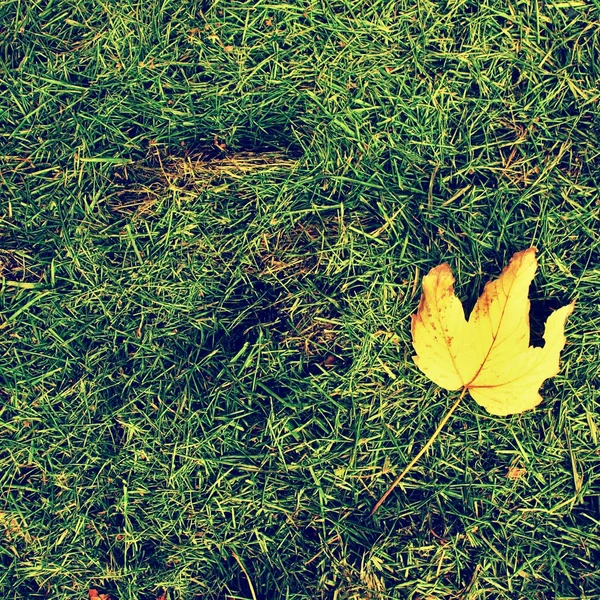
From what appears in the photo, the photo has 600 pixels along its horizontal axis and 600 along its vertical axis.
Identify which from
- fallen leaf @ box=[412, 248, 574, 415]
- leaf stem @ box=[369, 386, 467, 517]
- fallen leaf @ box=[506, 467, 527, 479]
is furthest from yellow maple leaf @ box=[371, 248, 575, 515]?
fallen leaf @ box=[506, 467, 527, 479]

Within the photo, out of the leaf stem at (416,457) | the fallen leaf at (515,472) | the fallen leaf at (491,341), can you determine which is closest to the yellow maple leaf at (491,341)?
the fallen leaf at (491,341)

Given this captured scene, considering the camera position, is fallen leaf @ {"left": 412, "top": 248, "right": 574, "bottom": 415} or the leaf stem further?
the leaf stem

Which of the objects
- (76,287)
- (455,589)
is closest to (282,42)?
(76,287)

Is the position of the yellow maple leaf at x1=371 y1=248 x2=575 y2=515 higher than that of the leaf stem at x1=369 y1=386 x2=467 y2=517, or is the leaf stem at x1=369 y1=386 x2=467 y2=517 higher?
the yellow maple leaf at x1=371 y1=248 x2=575 y2=515

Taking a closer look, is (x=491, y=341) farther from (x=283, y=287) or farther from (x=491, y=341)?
(x=283, y=287)

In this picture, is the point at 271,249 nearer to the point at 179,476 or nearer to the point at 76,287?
the point at 76,287

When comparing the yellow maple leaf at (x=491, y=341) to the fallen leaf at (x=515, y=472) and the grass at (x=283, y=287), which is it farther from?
the fallen leaf at (x=515, y=472)

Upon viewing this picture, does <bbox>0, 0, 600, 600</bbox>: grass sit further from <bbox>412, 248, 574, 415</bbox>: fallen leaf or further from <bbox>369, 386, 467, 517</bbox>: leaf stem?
<bbox>412, 248, 574, 415</bbox>: fallen leaf
